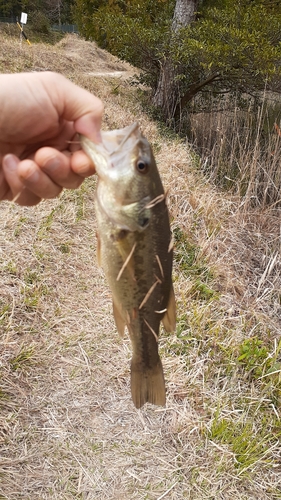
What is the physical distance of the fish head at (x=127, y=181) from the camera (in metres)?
1.53

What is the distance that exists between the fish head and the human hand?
0.13 meters

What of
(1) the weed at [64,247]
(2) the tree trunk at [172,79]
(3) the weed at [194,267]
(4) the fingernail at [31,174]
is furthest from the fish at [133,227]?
(2) the tree trunk at [172,79]

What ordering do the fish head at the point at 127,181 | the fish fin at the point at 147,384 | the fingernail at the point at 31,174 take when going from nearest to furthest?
1. the fish head at the point at 127,181
2. the fingernail at the point at 31,174
3. the fish fin at the point at 147,384

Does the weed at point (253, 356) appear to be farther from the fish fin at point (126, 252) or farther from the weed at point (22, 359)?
the fish fin at point (126, 252)

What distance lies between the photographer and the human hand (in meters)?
1.70

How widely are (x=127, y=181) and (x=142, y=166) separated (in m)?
0.08

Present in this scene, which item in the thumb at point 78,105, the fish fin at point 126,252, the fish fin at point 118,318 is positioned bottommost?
the fish fin at point 118,318

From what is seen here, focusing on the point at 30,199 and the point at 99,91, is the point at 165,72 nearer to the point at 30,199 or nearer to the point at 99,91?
the point at 99,91

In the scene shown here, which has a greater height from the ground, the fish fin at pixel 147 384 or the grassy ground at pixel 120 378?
the fish fin at pixel 147 384

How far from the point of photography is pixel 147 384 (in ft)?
6.02

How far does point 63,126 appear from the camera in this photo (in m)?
1.93

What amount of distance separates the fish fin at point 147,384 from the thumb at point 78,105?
1.05m

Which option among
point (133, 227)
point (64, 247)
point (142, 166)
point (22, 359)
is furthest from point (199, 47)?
point (133, 227)

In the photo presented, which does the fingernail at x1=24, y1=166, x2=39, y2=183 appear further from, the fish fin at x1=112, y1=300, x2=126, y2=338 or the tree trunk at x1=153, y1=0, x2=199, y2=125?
the tree trunk at x1=153, y1=0, x2=199, y2=125
